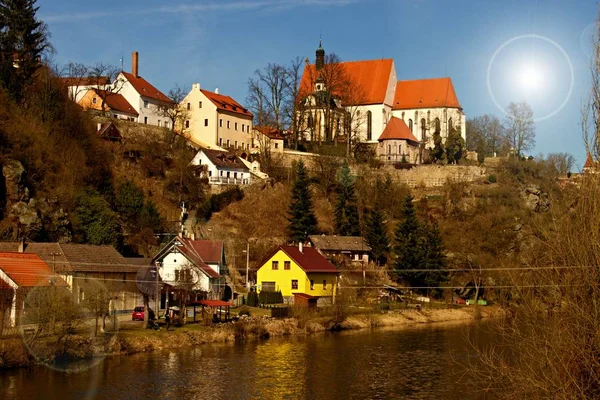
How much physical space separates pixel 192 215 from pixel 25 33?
1950 cm

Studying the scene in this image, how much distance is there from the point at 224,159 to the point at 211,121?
9.12 metres

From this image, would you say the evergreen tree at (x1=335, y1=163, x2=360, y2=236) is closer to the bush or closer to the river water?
the bush

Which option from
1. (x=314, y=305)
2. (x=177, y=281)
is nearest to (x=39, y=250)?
(x=177, y=281)

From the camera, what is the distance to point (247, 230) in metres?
64.1

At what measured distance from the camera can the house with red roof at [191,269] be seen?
43.7 metres

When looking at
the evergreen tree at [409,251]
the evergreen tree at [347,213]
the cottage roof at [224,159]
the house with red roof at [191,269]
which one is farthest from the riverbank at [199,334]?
the cottage roof at [224,159]

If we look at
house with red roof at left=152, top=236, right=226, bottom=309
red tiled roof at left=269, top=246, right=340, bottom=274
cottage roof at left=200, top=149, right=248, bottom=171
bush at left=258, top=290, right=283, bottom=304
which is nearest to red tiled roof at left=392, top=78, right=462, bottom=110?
cottage roof at left=200, top=149, right=248, bottom=171

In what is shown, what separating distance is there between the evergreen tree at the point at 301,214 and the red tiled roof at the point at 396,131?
21.1 metres

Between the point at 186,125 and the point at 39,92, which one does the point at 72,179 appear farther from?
the point at 186,125

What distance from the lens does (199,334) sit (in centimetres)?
3853

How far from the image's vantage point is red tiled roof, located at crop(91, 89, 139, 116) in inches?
2896

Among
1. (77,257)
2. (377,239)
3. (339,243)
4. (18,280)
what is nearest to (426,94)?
(377,239)

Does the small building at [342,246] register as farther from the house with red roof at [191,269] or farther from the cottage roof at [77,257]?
the cottage roof at [77,257]

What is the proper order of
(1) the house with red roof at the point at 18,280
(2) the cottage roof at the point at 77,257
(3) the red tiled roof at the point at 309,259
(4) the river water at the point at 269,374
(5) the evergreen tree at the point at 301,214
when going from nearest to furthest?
(4) the river water at the point at 269,374 → (1) the house with red roof at the point at 18,280 → (2) the cottage roof at the point at 77,257 → (3) the red tiled roof at the point at 309,259 → (5) the evergreen tree at the point at 301,214
